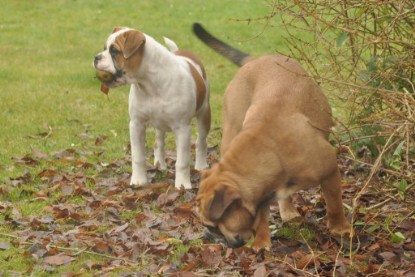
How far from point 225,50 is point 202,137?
98 cm

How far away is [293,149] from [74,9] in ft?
52.0

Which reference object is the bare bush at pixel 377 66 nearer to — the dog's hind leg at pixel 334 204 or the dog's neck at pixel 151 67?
the dog's hind leg at pixel 334 204

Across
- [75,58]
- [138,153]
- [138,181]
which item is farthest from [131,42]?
[75,58]

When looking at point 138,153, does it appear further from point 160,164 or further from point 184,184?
point 160,164

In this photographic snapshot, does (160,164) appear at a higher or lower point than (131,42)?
lower

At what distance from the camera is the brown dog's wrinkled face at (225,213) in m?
5.05

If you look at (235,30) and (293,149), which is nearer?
(293,149)

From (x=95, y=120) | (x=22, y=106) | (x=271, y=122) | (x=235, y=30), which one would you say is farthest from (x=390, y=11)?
(x=235, y=30)

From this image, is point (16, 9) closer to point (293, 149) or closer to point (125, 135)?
point (125, 135)

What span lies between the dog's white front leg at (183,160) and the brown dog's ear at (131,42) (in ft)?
2.74

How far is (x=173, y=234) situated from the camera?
6.14 meters

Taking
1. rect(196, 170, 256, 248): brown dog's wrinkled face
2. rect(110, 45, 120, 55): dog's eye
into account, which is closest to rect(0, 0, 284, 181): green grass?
rect(110, 45, 120, 55): dog's eye

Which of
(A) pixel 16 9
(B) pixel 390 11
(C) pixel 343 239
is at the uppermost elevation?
(B) pixel 390 11

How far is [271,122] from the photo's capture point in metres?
5.34
